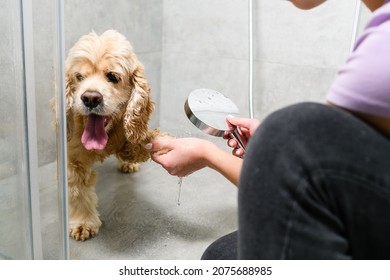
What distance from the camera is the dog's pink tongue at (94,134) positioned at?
3.29ft

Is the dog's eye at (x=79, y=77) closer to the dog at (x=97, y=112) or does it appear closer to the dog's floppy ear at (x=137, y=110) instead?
the dog at (x=97, y=112)

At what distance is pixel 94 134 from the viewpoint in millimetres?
1018

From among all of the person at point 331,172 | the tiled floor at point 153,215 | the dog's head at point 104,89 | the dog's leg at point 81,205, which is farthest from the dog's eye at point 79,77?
the person at point 331,172

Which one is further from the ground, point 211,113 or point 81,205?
point 211,113

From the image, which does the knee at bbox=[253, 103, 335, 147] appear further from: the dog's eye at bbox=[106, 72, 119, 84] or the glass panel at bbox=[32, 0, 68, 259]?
the dog's eye at bbox=[106, 72, 119, 84]

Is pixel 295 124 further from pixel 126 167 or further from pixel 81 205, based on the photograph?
pixel 126 167

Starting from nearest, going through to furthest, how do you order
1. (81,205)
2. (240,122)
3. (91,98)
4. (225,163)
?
(225,163) < (240,122) < (91,98) < (81,205)

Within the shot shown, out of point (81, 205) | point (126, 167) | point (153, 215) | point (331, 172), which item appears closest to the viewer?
point (331, 172)

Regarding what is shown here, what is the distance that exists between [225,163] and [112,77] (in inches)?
19.8

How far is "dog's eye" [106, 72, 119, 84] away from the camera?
1.05 meters

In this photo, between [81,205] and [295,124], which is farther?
[81,205]

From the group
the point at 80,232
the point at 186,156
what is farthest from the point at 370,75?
the point at 80,232
